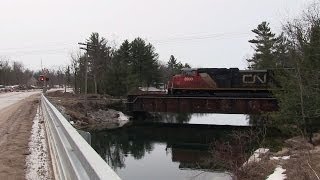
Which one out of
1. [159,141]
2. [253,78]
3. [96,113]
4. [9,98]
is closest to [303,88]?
[159,141]

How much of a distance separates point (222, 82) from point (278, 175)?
105 feet

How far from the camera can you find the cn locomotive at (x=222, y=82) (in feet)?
154

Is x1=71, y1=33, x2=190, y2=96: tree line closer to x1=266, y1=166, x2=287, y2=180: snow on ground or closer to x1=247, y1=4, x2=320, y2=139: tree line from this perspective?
x1=247, y1=4, x2=320, y2=139: tree line

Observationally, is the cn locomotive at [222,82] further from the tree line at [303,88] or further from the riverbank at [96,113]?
the tree line at [303,88]

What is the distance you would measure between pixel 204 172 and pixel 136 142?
49.4 feet

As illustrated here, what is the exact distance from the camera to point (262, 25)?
84.1m

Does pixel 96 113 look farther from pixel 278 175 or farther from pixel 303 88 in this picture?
pixel 278 175

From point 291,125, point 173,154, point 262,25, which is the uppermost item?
point 262,25

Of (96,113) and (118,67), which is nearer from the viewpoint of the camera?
(96,113)

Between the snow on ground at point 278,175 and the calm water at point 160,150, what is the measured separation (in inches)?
123

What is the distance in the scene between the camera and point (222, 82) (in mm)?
47969

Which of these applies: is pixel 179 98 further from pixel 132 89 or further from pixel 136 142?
pixel 132 89

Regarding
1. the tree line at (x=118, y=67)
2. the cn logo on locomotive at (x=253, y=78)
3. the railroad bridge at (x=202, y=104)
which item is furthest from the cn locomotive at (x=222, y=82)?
the tree line at (x=118, y=67)

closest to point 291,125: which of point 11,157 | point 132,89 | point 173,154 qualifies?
point 173,154
